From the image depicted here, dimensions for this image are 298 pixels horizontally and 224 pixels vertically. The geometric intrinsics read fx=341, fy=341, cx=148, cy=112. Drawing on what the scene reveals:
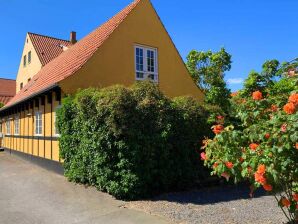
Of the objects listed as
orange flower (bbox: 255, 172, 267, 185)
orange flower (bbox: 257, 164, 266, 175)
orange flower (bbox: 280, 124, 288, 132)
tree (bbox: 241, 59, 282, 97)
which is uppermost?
tree (bbox: 241, 59, 282, 97)

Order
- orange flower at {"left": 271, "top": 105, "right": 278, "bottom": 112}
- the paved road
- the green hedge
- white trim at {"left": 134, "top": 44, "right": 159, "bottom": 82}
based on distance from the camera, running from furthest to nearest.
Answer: white trim at {"left": 134, "top": 44, "right": 159, "bottom": 82}
the green hedge
the paved road
orange flower at {"left": 271, "top": 105, "right": 278, "bottom": 112}

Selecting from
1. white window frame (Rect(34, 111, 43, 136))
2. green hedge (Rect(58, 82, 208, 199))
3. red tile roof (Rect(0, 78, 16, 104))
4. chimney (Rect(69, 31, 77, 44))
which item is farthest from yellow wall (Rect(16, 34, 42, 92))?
green hedge (Rect(58, 82, 208, 199))

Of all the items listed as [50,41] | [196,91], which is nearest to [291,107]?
[196,91]

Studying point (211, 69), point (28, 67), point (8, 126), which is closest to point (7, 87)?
point (28, 67)

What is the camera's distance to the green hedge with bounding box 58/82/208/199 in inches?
334

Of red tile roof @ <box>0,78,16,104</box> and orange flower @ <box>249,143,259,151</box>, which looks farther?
red tile roof @ <box>0,78,16,104</box>

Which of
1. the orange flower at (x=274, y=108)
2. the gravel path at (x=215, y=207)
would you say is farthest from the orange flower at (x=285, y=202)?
the gravel path at (x=215, y=207)

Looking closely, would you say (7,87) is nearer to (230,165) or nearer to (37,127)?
(37,127)

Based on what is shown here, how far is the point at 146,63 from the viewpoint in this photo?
606 inches

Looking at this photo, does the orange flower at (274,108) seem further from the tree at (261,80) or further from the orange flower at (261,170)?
the tree at (261,80)

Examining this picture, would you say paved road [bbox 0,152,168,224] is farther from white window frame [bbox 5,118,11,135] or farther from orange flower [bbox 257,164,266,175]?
white window frame [bbox 5,118,11,135]

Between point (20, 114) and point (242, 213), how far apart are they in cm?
1641

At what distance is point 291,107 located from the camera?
3648 millimetres

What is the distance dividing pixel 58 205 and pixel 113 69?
23.5 ft
